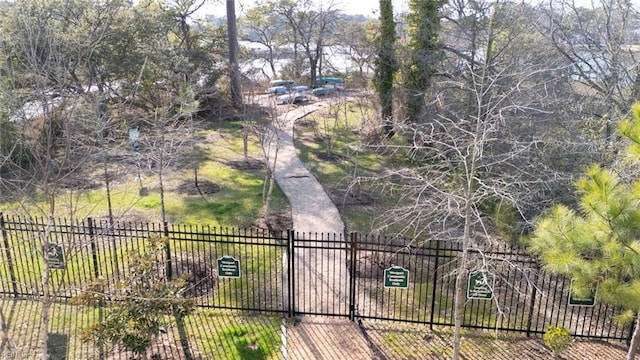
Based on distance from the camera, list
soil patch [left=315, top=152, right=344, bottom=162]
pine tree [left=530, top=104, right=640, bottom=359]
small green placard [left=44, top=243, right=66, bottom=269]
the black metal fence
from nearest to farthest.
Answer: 1. pine tree [left=530, top=104, right=640, bottom=359]
2. the black metal fence
3. small green placard [left=44, top=243, right=66, bottom=269]
4. soil patch [left=315, top=152, right=344, bottom=162]

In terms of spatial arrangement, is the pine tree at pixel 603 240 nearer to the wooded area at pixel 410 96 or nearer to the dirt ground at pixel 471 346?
the wooded area at pixel 410 96

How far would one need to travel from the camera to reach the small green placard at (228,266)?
27.5 ft

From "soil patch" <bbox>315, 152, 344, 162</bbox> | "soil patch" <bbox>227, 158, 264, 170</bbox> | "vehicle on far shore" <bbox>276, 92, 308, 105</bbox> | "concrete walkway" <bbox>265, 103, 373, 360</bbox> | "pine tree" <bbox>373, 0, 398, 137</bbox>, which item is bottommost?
"concrete walkway" <bbox>265, 103, 373, 360</bbox>

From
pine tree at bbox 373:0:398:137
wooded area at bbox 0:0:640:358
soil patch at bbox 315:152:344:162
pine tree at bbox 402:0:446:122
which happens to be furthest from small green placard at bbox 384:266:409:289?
pine tree at bbox 373:0:398:137

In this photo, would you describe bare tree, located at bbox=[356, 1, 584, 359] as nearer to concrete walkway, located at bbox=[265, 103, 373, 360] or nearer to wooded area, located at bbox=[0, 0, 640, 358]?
wooded area, located at bbox=[0, 0, 640, 358]

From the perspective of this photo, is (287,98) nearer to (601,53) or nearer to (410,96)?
(410,96)

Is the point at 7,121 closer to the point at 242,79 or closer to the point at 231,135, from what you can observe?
the point at 231,135

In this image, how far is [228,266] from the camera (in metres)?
8.44

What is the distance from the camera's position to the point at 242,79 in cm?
2516

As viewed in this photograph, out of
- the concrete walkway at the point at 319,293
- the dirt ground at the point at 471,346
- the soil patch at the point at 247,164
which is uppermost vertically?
the soil patch at the point at 247,164

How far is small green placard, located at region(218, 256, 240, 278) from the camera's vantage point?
8391mm

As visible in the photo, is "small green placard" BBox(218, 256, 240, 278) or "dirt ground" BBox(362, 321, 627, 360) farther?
"small green placard" BBox(218, 256, 240, 278)

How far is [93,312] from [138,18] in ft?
50.6

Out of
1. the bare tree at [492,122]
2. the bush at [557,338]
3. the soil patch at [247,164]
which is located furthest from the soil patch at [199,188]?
the bush at [557,338]
